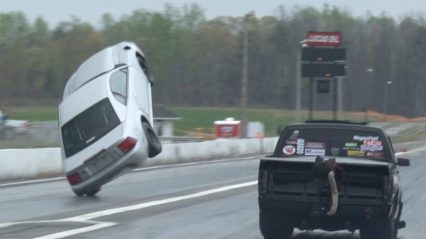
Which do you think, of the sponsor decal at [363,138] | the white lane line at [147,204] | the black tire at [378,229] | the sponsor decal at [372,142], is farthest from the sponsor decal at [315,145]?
the white lane line at [147,204]

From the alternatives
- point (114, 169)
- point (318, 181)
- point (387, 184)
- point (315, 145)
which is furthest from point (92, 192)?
point (387, 184)

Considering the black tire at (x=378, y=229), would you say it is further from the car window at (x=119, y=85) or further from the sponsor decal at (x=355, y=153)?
the car window at (x=119, y=85)

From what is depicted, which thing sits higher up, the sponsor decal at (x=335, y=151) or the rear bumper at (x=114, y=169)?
the sponsor decal at (x=335, y=151)

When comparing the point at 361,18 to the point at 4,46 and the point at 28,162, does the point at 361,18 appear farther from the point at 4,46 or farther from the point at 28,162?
the point at 28,162

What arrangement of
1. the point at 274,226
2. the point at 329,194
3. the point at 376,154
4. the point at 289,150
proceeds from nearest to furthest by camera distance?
the point at 329,194 → the point at 274,226 → the point at 376,154 → the point at 289,150

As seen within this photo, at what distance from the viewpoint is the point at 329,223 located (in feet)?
39.6

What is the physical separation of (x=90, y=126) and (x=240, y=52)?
401 ft

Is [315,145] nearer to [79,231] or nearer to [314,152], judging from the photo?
[314,152]

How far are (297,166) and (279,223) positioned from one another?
1099 millimetres

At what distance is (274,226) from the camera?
12695 millimetres

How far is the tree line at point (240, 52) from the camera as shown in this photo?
459 ft

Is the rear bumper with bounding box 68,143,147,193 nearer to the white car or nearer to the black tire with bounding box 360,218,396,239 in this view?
the white car

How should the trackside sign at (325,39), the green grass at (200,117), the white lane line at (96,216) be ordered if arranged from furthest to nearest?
the green grass at (200,117) → the trackside sign at (325,39) → the white lane line at (96,216)

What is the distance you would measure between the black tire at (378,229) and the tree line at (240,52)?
393 ft
